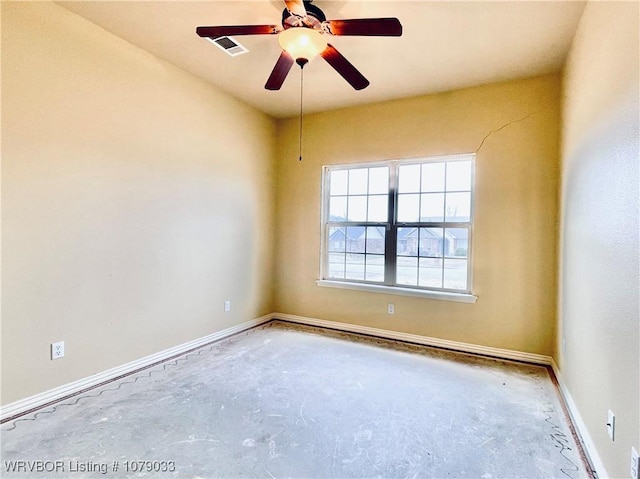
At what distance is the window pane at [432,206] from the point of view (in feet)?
11.6

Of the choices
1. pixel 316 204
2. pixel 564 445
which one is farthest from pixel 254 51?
pixel 564 445

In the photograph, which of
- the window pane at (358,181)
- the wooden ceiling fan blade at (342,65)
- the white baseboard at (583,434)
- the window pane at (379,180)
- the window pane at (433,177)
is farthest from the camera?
the window pane at (358,181)

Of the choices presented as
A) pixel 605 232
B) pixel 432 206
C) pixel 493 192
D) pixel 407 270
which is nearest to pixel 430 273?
pixel 407 270

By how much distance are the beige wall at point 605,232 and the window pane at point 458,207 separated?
1.03 meters

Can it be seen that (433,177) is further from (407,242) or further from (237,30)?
(237,30)

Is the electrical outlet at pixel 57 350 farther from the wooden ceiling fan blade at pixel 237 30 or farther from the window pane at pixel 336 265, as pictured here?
the window pane at pixel 336 265

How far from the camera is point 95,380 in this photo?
248cm

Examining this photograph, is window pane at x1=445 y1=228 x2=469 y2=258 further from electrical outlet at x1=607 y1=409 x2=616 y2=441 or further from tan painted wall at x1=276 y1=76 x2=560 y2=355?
electrical outlet at x1=607 y1=409 x2=616 y2=441

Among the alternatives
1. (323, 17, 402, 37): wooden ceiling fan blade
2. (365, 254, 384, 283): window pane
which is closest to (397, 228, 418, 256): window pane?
(365, 254, 384, 283): window pane

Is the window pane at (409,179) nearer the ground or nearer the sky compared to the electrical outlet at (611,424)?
nearer the sky

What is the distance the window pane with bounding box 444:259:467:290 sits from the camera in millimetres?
3420

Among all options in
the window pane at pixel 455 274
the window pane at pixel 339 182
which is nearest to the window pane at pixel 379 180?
the window pane at pixel 339 182

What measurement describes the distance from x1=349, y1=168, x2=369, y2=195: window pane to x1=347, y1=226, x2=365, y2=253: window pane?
0.45 metres

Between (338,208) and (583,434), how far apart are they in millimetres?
3040
